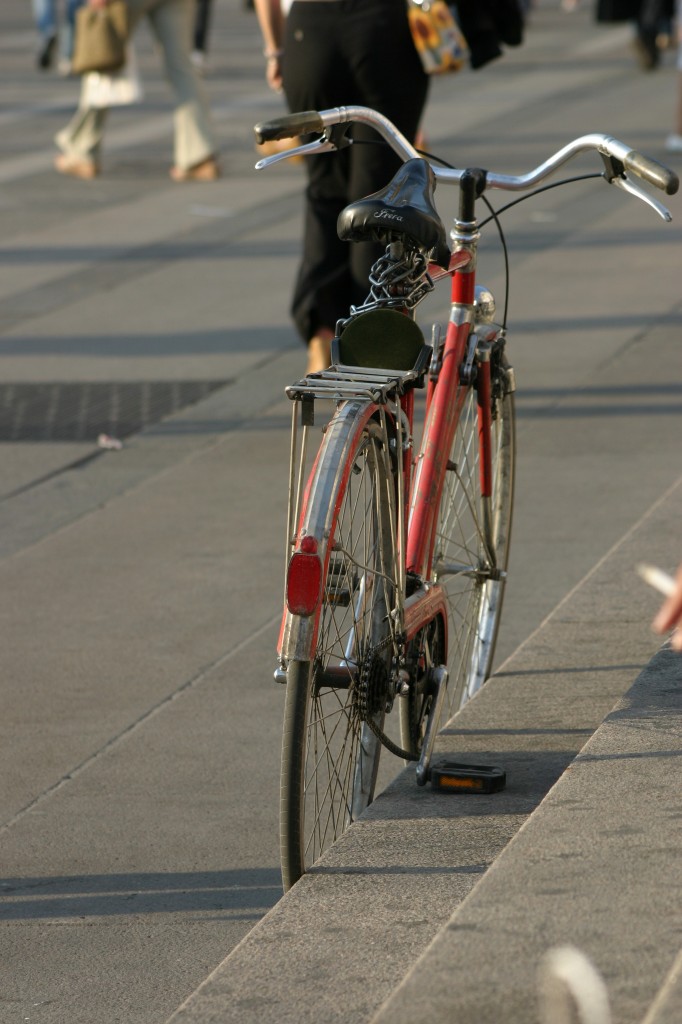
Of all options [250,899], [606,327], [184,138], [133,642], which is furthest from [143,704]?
[184,138]

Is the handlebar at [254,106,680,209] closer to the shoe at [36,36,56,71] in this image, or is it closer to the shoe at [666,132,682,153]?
the shoe at [666,132,682,153]

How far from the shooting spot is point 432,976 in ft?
8.06

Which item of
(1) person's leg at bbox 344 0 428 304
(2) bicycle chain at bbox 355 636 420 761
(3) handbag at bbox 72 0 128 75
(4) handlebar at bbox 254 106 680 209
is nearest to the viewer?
(2) bicycle chain at bbox 355 636 420 761

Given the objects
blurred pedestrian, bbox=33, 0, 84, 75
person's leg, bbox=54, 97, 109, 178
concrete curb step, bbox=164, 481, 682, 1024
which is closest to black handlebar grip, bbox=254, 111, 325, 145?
concrete curb step, bbox=164, 481, 682, 1024

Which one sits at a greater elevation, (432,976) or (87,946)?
(432,976)

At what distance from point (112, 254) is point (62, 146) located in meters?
3.49

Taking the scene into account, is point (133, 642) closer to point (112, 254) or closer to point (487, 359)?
point (487, 359)

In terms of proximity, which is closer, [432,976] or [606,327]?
[432,976]

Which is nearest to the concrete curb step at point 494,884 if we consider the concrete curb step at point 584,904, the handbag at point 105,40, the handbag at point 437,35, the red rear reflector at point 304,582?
the concrete curb step at point 584,904

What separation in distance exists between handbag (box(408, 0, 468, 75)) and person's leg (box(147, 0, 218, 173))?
6219mm

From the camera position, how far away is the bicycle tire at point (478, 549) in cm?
396

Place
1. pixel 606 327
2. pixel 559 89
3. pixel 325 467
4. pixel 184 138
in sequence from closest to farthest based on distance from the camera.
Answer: pixel 325 467, pixel 606 327, pixel 184 138, pixel 559 89

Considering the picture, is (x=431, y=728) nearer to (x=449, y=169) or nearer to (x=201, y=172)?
(x=449, y=169)

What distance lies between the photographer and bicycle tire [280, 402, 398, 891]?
2.87 m
